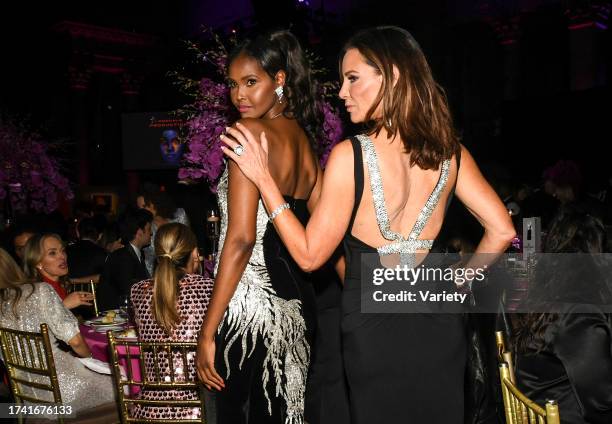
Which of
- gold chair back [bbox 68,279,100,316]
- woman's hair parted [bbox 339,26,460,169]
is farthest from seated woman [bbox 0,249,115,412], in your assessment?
woman's hair parted [bbox 339,26,460,169]

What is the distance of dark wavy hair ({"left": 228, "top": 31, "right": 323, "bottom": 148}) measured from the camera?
2057 millimetres

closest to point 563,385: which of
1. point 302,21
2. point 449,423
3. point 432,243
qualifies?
point 449,423

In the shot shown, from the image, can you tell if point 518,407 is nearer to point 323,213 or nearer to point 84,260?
point 323,213

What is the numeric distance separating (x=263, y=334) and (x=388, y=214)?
0.60m

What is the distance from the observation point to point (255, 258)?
1.94 m

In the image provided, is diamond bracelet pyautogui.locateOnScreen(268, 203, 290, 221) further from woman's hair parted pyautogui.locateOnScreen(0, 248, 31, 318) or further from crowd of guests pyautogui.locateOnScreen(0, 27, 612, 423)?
woman's hair parted pyautogui.locateOnScreen(0, 248, 31, 318)

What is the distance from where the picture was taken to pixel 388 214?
64.2 inches

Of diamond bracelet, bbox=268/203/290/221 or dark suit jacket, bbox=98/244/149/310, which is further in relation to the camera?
dark suit jacket, bbox=98/244/149/310

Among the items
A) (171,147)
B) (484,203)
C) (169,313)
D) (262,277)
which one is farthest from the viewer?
A: (171,147)

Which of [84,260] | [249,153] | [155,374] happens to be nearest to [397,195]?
[249,153]

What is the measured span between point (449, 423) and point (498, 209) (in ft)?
1.98

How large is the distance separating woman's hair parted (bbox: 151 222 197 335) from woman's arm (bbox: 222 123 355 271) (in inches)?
50.4

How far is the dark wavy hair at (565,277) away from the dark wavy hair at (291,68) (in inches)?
36.3

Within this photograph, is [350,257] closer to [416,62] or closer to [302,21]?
[416,62]
